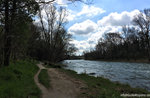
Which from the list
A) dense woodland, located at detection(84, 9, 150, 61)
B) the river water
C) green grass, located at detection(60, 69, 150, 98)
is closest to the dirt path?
green grass, located at detection(60, 69, 150, 98)

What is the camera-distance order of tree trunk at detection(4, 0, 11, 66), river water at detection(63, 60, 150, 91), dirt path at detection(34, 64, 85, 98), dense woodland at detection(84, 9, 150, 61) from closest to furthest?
dirt path at detection(34, 64, 85, 98) → tree trunk at detection(4, 0, 11, 66) → river water at detection(63, 60, 150, 91) → dense woodland at detection(84, 9, 150, 61)

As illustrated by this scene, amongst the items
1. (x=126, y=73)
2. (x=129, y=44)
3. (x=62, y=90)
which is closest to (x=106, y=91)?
(x=62, y=90)

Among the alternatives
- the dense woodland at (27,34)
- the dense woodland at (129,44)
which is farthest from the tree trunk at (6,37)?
the dense woodland at (129,44)

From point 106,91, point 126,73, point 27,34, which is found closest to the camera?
point 106,91

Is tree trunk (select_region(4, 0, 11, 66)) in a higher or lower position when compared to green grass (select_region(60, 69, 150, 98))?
higher

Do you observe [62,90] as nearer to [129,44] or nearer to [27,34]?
[27,34]

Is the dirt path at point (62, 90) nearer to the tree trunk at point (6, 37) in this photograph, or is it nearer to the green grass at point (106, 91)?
the green grass at point (106, 91)

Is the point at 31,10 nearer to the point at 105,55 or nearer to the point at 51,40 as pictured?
the point at 51,40

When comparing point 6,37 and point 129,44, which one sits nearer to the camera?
point 6,37

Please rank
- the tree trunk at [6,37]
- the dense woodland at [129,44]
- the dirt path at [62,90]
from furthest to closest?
the dense woodland at [129,44], the tree trunk at [6,37], the dirt path at [62,90]

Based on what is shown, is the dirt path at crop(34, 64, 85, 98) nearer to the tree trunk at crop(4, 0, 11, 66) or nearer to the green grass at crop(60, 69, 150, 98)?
the green grass at crop(60, 69, 150, 98)

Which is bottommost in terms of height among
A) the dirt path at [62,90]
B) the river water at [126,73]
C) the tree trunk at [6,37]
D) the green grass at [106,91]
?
the river water at [126,73]

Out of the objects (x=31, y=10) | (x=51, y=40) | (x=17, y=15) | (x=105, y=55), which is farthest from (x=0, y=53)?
(x=105, y=55)

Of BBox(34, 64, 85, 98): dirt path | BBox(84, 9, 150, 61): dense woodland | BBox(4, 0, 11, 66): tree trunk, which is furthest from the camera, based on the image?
Answer: BBox(84, 9, 150, 61): dense woodland
